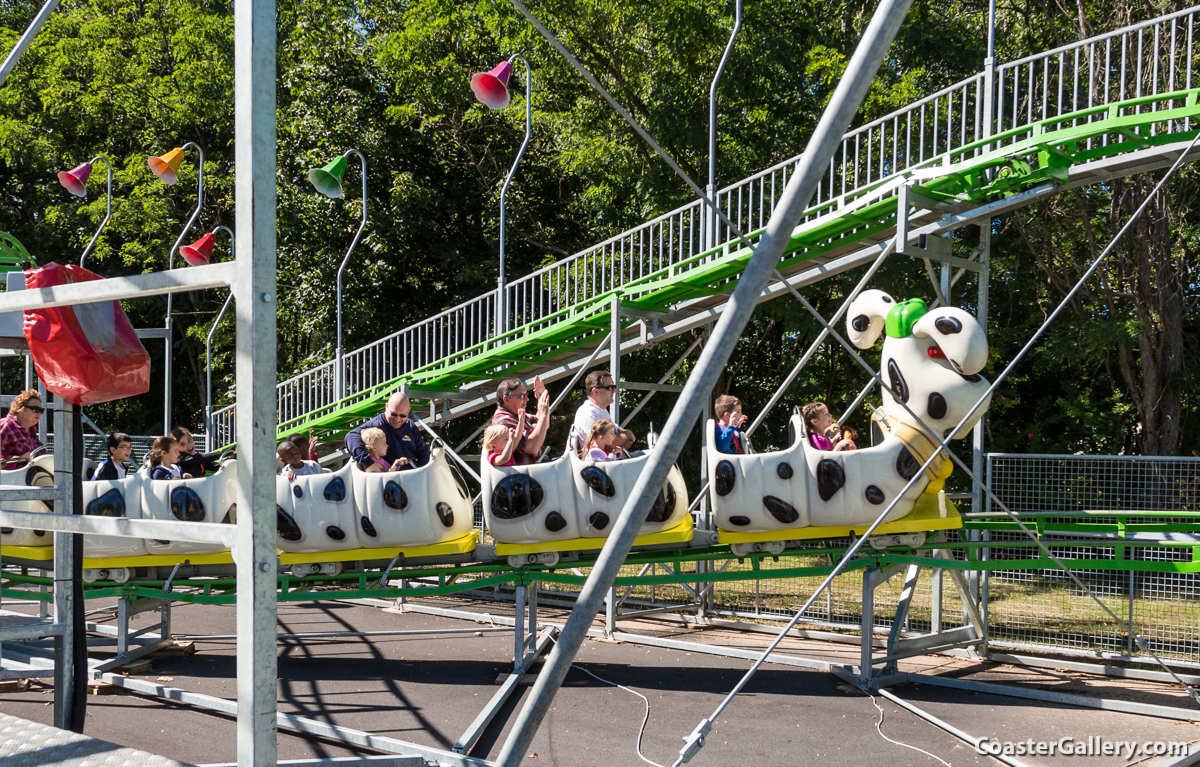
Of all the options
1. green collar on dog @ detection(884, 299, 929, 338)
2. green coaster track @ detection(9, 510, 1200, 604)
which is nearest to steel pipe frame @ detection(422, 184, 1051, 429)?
green collar on dog @ detection(884, 299, 929, 338)

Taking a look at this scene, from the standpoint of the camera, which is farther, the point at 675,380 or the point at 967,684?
the point at 675,380

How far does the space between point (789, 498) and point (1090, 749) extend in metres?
2.45

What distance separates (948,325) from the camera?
24.0 feet

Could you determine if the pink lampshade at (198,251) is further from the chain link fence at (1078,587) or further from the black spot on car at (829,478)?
the chain link fence at (1078,587)

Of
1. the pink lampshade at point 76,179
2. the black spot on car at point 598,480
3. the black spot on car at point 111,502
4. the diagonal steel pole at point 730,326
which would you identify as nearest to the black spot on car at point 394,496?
the black spot on car at point 598,480

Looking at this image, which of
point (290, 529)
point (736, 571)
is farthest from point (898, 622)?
point (290, 529)

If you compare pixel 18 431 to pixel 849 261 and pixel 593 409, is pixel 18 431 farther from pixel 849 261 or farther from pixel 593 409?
pixel 849 261

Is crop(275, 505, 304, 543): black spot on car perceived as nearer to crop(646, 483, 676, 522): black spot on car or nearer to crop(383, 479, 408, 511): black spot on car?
crop(383, 479, 408, 511): black spot on car

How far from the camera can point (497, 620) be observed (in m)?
9.98

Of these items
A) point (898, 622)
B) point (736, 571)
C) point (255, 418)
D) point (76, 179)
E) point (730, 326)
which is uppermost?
point (76, 179)

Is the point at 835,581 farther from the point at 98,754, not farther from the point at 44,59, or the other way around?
the point at 44,59

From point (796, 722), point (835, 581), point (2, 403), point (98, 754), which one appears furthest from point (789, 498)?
point (98, 754)

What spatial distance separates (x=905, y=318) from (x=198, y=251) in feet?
19.1

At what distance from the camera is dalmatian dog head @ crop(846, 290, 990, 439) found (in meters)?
7.29
